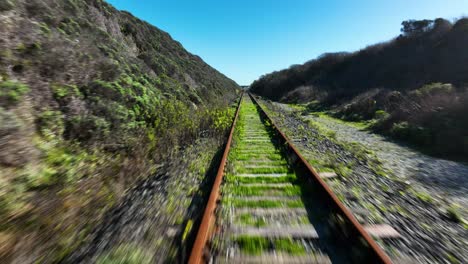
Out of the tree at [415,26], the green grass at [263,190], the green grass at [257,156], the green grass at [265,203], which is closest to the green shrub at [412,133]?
the green grass at [257,156]

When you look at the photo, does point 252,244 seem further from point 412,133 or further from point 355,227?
point 412,133

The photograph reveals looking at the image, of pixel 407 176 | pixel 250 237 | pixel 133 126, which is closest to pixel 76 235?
pixel 250 237

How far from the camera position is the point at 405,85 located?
824 inches

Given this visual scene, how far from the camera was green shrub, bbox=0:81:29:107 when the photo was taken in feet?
11.5

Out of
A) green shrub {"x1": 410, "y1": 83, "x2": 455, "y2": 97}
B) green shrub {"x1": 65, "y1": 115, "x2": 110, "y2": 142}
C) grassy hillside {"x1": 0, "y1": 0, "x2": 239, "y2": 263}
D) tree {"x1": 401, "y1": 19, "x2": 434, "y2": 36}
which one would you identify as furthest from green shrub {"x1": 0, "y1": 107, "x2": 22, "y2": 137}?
tree {"x1": 401, "y1": 19, "x2": 434, "y2": 36}

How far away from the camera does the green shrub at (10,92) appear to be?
349 centimetres

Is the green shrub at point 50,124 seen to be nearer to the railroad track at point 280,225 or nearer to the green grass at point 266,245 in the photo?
the railroad track at point 280,225

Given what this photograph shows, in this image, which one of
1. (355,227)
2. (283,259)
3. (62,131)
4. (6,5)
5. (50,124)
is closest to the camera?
(283,259)

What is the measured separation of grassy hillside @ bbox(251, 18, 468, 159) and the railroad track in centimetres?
563

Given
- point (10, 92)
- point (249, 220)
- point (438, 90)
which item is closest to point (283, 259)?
point (249, 220)

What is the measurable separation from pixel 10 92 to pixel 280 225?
4.26 meters

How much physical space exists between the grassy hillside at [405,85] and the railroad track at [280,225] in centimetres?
563

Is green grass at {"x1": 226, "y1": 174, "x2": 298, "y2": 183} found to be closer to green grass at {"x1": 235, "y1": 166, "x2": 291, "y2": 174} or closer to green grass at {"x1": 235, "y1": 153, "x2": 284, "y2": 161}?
green grass at {"x1": 235, "y1": 166, "x2": 291, "y2": 174}

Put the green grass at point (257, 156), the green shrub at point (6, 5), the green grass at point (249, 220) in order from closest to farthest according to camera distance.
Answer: the green grass at point (249, 220), the green shrub at point (6, 5), the green grass at point (257, 156)
